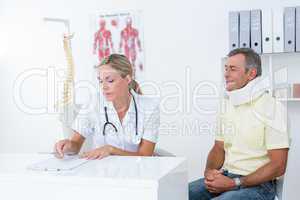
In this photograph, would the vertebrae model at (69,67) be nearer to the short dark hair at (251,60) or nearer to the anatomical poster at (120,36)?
the anatomical poster at (120,36)

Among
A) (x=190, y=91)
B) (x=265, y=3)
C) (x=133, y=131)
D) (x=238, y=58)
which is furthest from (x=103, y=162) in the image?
(x=265, y=3)

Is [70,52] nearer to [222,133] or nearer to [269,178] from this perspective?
[222,133]

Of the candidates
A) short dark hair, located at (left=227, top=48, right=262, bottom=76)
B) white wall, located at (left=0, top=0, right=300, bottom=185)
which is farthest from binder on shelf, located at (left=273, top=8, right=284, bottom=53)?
short dark hair, located at (left=227, top=48, right=262, bottom=76)

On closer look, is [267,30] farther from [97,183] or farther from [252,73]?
[97,183]

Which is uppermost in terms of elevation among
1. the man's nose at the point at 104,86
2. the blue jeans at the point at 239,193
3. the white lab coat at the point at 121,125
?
the man's nose at the point at 104,86

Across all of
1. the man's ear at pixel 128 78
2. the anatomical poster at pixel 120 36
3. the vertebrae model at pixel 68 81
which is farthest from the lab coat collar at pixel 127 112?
the anatomical poster at pixel 120 36

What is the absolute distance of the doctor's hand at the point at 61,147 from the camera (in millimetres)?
1747

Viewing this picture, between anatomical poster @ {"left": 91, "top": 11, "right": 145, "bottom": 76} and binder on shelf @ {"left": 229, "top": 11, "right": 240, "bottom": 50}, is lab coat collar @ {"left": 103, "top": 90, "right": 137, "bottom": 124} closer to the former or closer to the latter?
binder on shelf @ {"left": 229, "top": 11, "right": 240, "bottom": 50}

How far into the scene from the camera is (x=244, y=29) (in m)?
2.98

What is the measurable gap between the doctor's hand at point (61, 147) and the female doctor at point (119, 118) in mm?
140

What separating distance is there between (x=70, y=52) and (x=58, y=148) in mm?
1940

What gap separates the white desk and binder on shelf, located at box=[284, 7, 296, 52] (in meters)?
1.76

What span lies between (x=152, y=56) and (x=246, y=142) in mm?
1732

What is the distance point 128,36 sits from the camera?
3615mm
